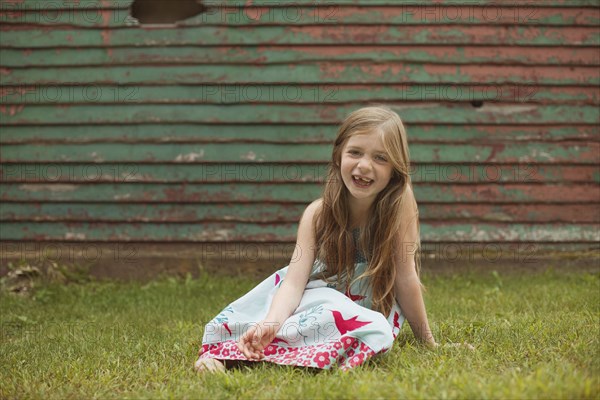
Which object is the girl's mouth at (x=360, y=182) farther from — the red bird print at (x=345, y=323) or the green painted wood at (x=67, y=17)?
the green painted wood at (x=67, y=17)

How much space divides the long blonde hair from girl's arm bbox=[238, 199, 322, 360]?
5 cm

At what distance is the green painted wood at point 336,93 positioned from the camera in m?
5.18

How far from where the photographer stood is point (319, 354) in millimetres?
2445

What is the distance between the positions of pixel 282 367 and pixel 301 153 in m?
2.92

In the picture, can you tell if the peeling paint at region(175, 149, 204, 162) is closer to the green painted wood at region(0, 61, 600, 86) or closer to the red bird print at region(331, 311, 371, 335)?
the green painted wood at region(0, 61, 600, 86)

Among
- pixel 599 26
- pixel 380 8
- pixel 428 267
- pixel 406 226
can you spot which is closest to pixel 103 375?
pixel 406 226

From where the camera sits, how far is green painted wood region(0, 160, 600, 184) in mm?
5215

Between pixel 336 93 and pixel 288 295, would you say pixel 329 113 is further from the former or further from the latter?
pixel 288 295

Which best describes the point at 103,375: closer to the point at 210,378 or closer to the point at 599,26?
the point at 210,378

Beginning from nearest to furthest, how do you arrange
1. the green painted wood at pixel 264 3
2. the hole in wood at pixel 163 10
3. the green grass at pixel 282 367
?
1. the green grass at pixel 282 367
2. the green painted wood at pixel 264 3
3. the hole in wood at pixel 163 10

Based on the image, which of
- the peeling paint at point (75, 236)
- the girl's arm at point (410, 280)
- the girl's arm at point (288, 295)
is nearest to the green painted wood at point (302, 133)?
the peeling paint at point (75, 236)

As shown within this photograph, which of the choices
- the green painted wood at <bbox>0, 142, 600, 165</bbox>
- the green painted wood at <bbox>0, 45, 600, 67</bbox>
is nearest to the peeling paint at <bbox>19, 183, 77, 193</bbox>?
the green painted wood at <bbox>0, 142, 600, 165</bbox>

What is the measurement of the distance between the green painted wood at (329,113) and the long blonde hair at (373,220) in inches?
92.2

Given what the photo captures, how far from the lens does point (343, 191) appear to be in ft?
9.50
